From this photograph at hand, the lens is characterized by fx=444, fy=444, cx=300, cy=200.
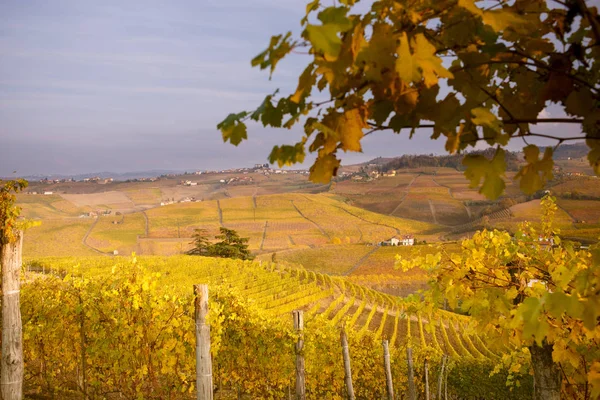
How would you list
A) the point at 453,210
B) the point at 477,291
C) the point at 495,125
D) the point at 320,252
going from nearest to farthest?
the point at 495,125
the point at 477,291
the point at 320,252
the point at 453,210

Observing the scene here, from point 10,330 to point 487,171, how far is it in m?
5.09

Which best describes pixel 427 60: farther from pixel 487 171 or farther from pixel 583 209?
pixel 583 209

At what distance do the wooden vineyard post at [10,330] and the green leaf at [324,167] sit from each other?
4542mm

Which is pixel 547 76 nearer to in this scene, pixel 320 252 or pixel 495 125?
pixel 495 125

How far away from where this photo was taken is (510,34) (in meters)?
1.16

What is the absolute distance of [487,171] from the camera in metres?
0.98

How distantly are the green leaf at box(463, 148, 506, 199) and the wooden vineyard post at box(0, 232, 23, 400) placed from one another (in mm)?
4831

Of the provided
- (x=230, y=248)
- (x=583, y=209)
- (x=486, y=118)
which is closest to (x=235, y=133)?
(x=486, y=118)

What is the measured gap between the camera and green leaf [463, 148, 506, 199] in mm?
965

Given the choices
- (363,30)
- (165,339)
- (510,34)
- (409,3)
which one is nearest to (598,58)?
(510,34)

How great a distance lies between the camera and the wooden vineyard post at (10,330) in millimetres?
4480

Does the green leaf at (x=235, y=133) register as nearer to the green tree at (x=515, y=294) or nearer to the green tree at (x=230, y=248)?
the green tree at (x=515, y=294)

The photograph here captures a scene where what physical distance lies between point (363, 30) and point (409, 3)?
0.46 feet

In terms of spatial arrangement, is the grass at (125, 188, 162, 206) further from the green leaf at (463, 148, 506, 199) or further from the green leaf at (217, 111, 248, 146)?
the green leaf at (463, 148, 506, 199)
